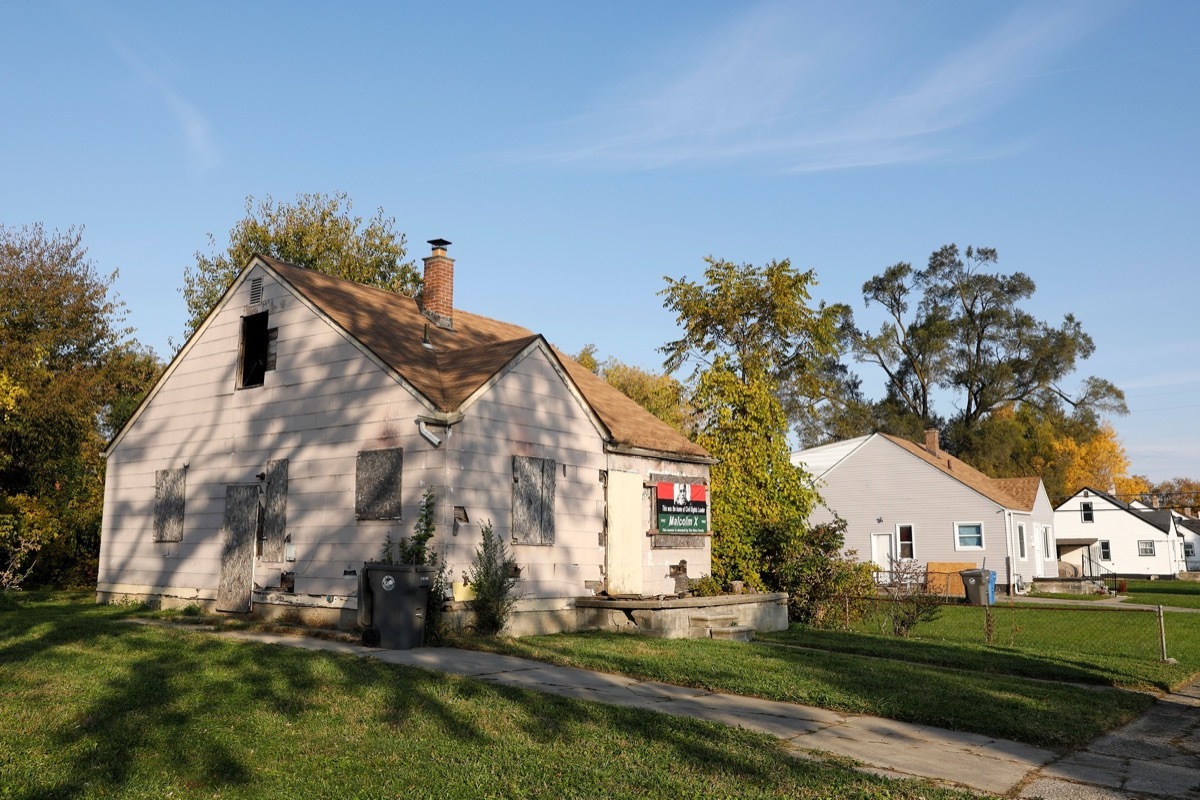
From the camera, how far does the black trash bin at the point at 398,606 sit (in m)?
13.8

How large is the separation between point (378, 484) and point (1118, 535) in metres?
65.6

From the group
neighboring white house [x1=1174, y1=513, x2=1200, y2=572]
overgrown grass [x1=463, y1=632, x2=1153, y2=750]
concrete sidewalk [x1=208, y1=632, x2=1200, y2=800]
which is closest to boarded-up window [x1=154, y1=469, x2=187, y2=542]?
overgrown grass [x1=463, y1=632, x2=1153, y2=750]

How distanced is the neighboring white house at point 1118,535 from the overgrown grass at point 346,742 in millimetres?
65652

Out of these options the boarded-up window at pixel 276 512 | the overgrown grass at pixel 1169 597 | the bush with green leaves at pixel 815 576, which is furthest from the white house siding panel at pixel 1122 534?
the boarded-up window at pixel 276 512

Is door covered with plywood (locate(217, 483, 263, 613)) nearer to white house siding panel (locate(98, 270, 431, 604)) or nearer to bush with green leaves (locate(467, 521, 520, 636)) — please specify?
white house siding panel (locate(98, 270, 431, 604))

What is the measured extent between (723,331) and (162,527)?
24118mm

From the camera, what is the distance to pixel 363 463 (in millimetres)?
15945

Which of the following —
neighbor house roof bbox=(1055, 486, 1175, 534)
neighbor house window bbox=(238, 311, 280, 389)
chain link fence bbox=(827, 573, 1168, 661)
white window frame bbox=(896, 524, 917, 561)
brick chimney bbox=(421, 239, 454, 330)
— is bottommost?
chain link fence bbox=(827, 573, 1168, 661)

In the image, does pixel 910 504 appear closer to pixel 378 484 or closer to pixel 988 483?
pixel 988 483

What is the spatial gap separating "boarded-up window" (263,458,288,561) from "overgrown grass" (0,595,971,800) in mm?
5713

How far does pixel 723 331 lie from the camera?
3872 centimetres

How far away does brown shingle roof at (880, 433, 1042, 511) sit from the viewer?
40.7 m

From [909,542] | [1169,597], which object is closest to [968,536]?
[909,542]

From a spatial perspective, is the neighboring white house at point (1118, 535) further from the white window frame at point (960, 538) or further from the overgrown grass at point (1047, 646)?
the overgrown grass at point (1047, 646)
